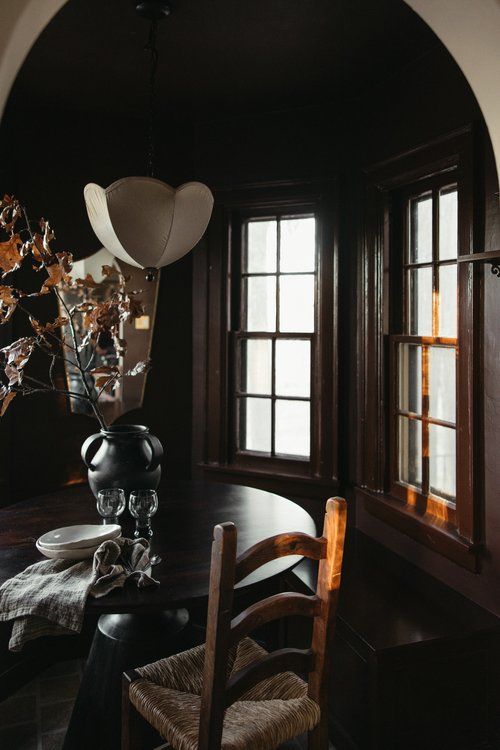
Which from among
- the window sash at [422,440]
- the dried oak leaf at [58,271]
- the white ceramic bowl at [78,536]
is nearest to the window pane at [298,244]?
the window sash at [422,440]

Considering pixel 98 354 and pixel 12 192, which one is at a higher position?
pixel 12 192

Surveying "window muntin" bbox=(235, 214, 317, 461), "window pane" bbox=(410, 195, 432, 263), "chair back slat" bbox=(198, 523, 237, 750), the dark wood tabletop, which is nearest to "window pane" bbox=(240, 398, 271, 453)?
"window muntin" bbox=(235, 214, 317, 461)

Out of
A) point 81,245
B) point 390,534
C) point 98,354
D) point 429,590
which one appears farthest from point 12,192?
point 429,590

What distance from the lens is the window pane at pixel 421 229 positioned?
9.57ft

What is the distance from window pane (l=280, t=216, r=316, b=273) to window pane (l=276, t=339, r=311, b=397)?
43 centimetres

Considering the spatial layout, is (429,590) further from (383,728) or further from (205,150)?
(205,150)

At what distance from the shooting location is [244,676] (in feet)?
5.22

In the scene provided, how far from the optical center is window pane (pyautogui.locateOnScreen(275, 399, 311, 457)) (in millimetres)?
3555

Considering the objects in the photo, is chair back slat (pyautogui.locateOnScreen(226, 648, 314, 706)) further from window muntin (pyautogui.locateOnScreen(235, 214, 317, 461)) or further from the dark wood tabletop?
window muntin (pyautogui.locateOnScreen(235, 214, 317, 461))

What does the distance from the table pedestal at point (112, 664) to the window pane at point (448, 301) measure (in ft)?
5.34

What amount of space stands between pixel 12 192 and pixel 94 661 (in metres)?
2.35

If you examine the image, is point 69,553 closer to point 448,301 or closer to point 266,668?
point 266,668

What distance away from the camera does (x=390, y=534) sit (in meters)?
3.04

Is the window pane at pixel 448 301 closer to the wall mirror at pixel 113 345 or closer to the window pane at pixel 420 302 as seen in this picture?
the window pane at pixel 420 302
